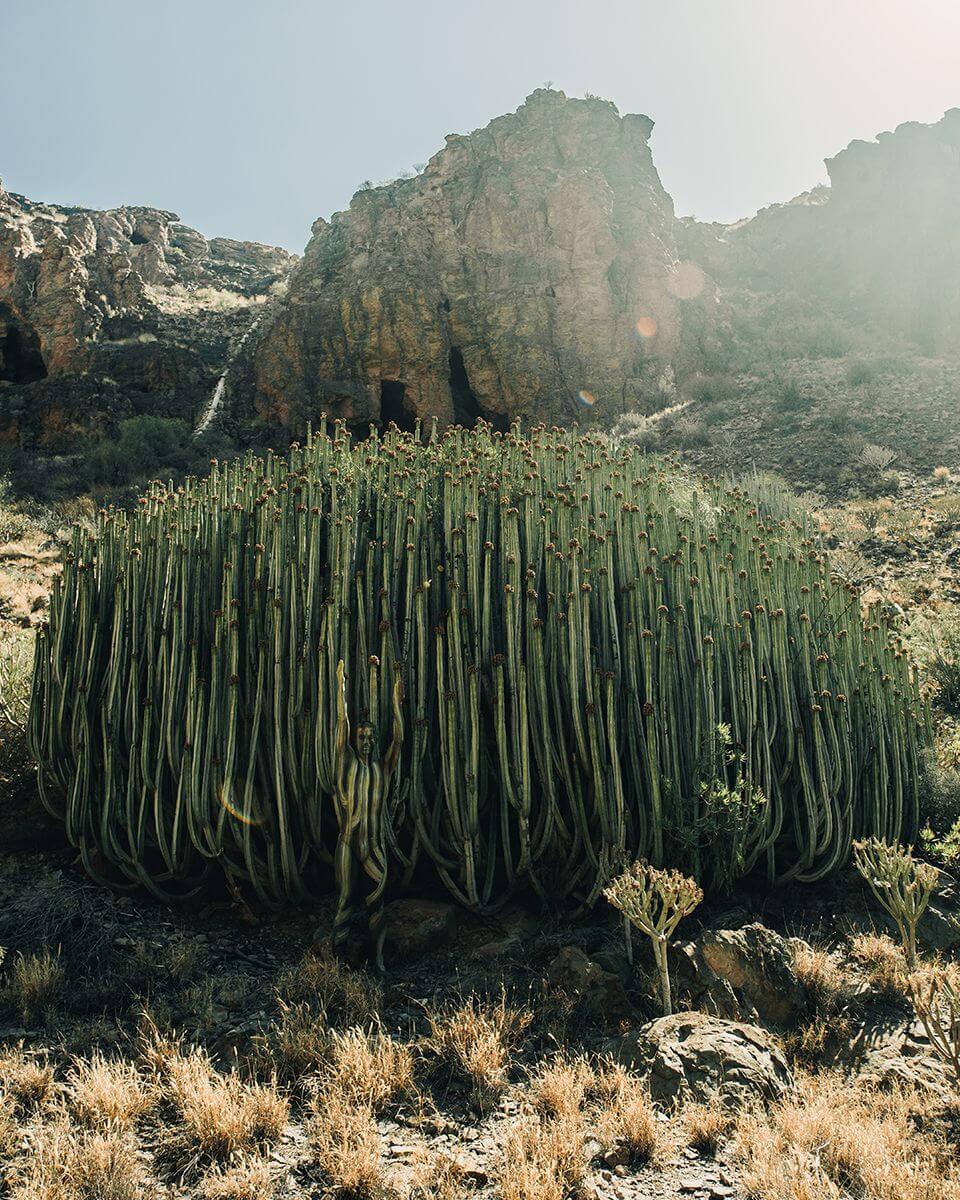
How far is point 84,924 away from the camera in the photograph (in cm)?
472

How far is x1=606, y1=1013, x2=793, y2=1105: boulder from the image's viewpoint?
11.4ft

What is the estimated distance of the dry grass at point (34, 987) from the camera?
410 centimetres

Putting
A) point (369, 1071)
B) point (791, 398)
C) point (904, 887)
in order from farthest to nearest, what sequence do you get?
point (791, 398) → point (904, 887) → point (369, 1071)

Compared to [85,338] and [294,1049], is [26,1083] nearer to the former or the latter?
[294,1049]

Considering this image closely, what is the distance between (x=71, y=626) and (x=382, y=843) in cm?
333

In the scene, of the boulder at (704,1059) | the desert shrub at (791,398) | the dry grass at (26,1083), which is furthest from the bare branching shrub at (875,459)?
the dry grass at (26,1083)

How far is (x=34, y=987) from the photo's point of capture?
13.6 ft

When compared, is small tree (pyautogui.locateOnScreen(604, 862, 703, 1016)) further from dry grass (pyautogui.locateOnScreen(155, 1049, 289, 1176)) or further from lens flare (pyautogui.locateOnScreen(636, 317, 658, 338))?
lens flare (pyautogui.locateOnScreen(636, 317, 658, 338))

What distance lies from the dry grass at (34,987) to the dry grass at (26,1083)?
0.50 m

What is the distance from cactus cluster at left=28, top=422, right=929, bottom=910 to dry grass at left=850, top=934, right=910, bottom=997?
61 centimetres

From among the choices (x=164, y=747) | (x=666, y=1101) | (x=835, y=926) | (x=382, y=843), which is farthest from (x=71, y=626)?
(x=835, y=926)

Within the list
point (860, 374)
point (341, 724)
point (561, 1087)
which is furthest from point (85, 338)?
point (561, 1087)

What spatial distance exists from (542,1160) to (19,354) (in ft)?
85.5

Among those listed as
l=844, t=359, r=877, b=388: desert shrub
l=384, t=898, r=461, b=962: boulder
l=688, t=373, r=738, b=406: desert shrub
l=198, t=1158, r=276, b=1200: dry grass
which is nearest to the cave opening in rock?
l=688, t=373, r=738, b=406: desert shrub
